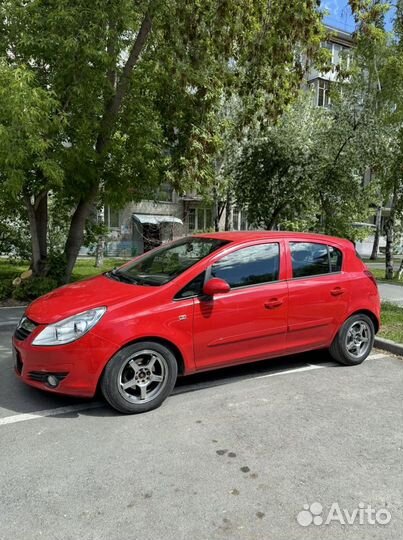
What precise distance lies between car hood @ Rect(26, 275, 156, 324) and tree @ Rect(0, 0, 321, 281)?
2460mm

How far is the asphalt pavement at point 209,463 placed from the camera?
105 inches

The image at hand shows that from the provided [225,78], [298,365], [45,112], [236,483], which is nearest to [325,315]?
[298,365]

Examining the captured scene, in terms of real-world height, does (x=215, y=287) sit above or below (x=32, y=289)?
above

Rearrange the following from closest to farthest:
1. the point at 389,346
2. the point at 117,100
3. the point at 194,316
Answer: the point at 194,316
the point at 389,346
the point at 117,100

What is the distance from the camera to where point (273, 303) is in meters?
4.75

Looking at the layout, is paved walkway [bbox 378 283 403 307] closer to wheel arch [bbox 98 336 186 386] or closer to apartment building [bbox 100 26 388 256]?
wheel arch [bbox 98 336 186 386]

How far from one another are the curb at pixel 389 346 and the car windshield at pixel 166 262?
2.99m

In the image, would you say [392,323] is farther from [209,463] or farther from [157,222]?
[157,222]

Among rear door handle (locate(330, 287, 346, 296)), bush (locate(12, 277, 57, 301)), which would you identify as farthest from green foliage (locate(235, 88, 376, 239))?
rear door handle (locate(330, 287, 346, 296))

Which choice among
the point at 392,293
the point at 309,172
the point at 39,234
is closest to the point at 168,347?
the point at 39,234

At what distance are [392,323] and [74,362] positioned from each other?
17.9 feet

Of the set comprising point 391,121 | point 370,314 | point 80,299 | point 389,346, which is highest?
point 391,121

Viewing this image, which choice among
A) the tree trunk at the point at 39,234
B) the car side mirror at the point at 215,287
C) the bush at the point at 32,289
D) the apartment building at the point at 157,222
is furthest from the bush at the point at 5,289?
the apartment building at the point at 157,222

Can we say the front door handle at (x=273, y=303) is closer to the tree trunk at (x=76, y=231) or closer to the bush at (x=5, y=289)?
the tree trunk at (x=76, y=231)
